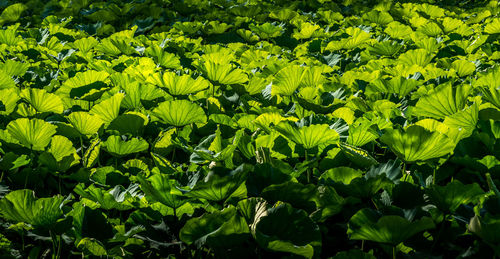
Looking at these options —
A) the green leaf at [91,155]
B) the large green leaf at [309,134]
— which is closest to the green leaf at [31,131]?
the green leaf at [91,155]

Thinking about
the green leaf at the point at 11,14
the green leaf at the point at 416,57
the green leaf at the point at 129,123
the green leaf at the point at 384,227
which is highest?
the green leaf at the point at 384,227

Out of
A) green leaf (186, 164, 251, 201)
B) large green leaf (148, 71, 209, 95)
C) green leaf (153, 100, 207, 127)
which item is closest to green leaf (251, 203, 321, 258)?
green leaf (186, 164, 251, 201)

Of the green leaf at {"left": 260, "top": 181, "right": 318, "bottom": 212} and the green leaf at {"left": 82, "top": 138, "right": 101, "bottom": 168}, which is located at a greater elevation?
the green leaf at {"left": 260, "top": 181, "right": 318, "bottom": 212}

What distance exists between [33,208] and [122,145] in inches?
14.2

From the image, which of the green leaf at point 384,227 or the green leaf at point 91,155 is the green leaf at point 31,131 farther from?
the green leaf at point 384,227

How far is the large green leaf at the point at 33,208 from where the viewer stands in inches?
43.3

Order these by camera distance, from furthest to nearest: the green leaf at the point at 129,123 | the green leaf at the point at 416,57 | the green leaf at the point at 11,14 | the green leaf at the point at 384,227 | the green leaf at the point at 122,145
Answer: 1. the green leaf at the point at 11,14
2. the green leaf at the point at 416,57
3. the green leaf at the point at 129,123
4. the green leaf at the point at 122,145
5. the green leaf at the point at 384,227

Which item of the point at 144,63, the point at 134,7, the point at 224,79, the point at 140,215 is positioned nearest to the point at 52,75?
the point at 144,63

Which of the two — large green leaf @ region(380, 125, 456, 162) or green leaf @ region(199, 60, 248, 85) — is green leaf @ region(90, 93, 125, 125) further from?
large green leaf @ region(380, 125, 456, 162)

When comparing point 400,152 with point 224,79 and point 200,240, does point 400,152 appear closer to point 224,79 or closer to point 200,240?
point 200,240

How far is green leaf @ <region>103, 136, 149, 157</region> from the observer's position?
1.41 metres

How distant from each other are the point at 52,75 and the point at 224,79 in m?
0.91

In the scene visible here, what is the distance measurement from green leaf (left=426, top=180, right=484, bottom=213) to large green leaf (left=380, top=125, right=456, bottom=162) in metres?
0.13

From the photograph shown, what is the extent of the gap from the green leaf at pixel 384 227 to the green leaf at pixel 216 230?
0.76 feet
